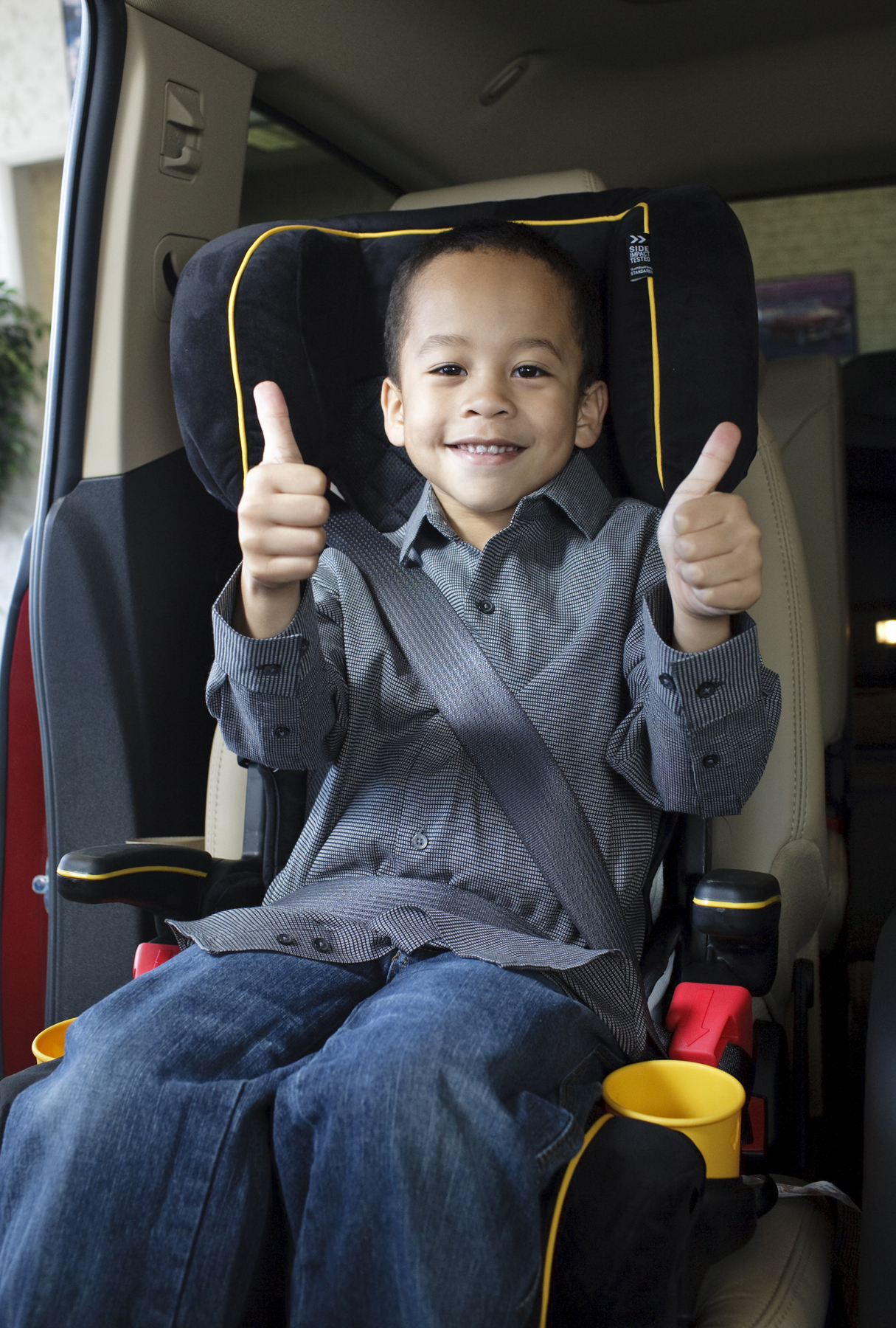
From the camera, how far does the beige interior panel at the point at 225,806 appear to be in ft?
4.73

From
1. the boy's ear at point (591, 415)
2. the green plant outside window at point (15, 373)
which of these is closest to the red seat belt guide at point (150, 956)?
the boy's ear at point (591, 415)

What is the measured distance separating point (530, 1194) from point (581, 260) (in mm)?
1022

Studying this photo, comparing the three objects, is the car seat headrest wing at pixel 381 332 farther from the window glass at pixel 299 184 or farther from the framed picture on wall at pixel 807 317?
the framed picture on wall at pixel 807 317

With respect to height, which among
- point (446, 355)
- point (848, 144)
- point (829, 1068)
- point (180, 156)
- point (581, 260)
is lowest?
point (829, 1068)

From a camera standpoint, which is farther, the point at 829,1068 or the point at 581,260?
the point at 829,1068

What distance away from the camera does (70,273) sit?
1.47 m

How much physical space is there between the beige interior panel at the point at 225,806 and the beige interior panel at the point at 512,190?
2.41 ft

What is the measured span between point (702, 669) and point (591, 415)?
1.44ft

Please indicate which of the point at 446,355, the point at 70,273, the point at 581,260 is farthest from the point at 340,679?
the point at 70,273

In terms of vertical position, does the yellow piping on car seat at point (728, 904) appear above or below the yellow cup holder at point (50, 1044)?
above

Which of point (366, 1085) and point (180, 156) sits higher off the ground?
point (180, 156)

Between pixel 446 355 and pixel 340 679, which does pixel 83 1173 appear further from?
pixel 446 355

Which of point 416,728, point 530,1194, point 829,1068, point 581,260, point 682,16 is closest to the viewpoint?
point 530,1194

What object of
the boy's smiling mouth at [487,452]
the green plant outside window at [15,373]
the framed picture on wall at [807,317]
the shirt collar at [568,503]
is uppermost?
the green plant outside window at [15,373]
